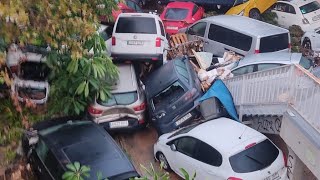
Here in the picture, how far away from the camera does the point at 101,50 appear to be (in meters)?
10.7

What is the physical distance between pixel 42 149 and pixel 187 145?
286 cm

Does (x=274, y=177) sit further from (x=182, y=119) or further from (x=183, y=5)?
(x=183, y=5)

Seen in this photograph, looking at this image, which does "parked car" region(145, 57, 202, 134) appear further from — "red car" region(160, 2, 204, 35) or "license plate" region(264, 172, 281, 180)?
"red car" region(160, 2, 204, 35)

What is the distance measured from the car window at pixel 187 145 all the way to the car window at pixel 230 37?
5569mm

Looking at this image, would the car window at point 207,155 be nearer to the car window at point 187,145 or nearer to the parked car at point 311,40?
the car window at point 187,145

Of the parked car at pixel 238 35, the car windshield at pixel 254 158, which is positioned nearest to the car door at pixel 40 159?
the car windshield at pixel 254 158

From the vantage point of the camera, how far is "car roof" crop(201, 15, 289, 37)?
49.8ft

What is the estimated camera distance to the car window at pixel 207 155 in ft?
31.4

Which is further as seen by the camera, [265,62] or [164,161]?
[265,62]

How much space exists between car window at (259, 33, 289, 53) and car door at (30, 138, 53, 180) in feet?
24.4

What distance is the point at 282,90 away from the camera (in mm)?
10188

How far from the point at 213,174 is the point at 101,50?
11.2 ft

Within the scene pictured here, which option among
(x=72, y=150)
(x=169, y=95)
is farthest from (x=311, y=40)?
(x=72, y=150)

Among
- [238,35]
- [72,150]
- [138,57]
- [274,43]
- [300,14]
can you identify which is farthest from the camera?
[300,14]
